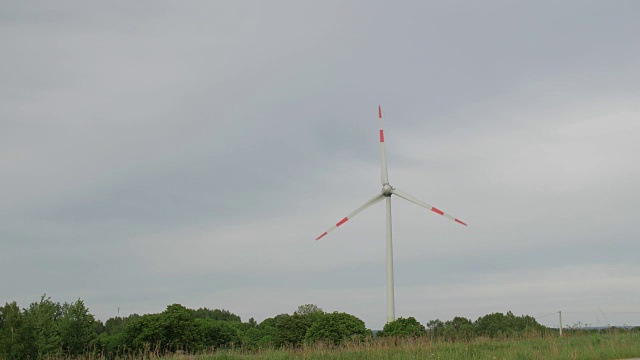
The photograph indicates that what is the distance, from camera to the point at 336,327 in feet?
193

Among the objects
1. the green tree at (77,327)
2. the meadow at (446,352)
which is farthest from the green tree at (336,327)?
the meadow at (446,352)

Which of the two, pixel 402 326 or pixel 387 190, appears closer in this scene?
pixel 402 326

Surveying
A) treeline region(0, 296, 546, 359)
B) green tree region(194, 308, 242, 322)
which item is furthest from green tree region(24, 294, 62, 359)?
green tree region(194, 308, 242, 322)

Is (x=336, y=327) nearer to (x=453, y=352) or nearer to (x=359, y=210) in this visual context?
(x=359, y=210)

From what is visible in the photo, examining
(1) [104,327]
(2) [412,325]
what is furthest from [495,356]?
(1) [104,327]

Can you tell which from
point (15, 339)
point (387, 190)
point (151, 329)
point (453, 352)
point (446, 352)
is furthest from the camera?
point (151, 329)

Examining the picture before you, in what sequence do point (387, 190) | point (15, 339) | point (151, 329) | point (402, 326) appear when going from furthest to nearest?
1. point (151, 329)
2. point (387, 190)
3. point (402, 326)
4. point (15, 339)

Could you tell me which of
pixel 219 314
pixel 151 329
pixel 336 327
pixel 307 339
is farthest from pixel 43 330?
pixel 219 314

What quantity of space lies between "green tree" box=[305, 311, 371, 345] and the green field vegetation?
3.7 inches

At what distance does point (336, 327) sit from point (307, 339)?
5033 mm

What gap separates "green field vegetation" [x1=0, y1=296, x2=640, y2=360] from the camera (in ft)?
66.3

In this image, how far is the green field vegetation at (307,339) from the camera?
20219 millimetres

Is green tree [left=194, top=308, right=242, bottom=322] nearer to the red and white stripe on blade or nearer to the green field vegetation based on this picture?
the green field vegetation

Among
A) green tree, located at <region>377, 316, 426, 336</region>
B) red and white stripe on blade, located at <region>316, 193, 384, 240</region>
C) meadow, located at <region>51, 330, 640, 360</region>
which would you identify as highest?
red and white stripe on blade, located at <region>316, 193, 384, 240</region>
